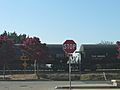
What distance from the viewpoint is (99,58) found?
52.3 metres

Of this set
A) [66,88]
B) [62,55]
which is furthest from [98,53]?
[66,88]

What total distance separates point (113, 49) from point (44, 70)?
1062 cm

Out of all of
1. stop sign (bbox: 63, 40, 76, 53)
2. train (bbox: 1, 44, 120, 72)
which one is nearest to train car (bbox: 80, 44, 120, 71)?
train (bbox: 1, 44, 120, 72)

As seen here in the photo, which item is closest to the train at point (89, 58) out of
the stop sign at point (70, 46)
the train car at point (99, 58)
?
the train car at point (99, 58)

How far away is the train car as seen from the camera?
51.8 metres

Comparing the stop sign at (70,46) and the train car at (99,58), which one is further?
the train car at (99,58)

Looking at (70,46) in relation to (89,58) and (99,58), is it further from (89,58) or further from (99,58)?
(99,58)

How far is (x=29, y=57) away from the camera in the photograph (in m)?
49.8

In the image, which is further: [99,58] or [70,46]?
[99,58]

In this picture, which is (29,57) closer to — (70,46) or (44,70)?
(44,70)

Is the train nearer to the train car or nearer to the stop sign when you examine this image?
the train car

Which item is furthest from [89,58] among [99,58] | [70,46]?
[70,46]

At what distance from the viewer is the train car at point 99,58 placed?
51.8m

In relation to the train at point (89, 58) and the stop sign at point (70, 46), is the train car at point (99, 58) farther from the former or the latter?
the stop sign at point (70, 46)
